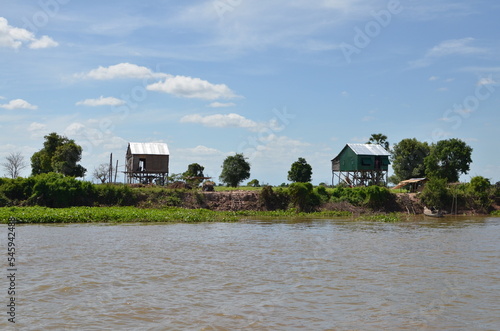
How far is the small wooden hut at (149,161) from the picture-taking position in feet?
178

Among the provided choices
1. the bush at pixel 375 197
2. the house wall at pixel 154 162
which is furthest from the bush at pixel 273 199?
the house wall at pixel 154 162

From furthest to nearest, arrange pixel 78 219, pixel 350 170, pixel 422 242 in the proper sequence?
pixel 350 170 → pixel 78 219 → pixel 422 242

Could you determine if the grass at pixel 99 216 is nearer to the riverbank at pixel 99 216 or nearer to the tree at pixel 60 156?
the riverbank at pixel 99 216

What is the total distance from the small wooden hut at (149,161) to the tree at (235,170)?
1345cm

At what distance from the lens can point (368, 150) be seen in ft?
198

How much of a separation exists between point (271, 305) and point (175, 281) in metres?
3.58

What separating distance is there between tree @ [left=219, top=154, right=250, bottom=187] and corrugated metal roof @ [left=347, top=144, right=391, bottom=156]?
15550 mm

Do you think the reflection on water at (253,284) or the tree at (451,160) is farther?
the tree at (451,160)

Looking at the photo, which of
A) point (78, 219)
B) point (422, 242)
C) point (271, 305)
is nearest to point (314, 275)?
point (271, 305)

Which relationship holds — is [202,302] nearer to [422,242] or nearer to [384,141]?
[422,242]

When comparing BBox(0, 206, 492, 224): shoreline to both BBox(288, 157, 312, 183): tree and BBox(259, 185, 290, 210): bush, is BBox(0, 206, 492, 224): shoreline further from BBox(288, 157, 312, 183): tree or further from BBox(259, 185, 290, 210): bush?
BBox(288, 157, 312, 183): tree

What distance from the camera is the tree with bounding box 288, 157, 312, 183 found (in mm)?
67438

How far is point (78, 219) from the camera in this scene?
31.3 m

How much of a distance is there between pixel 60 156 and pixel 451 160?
52.8 meters
